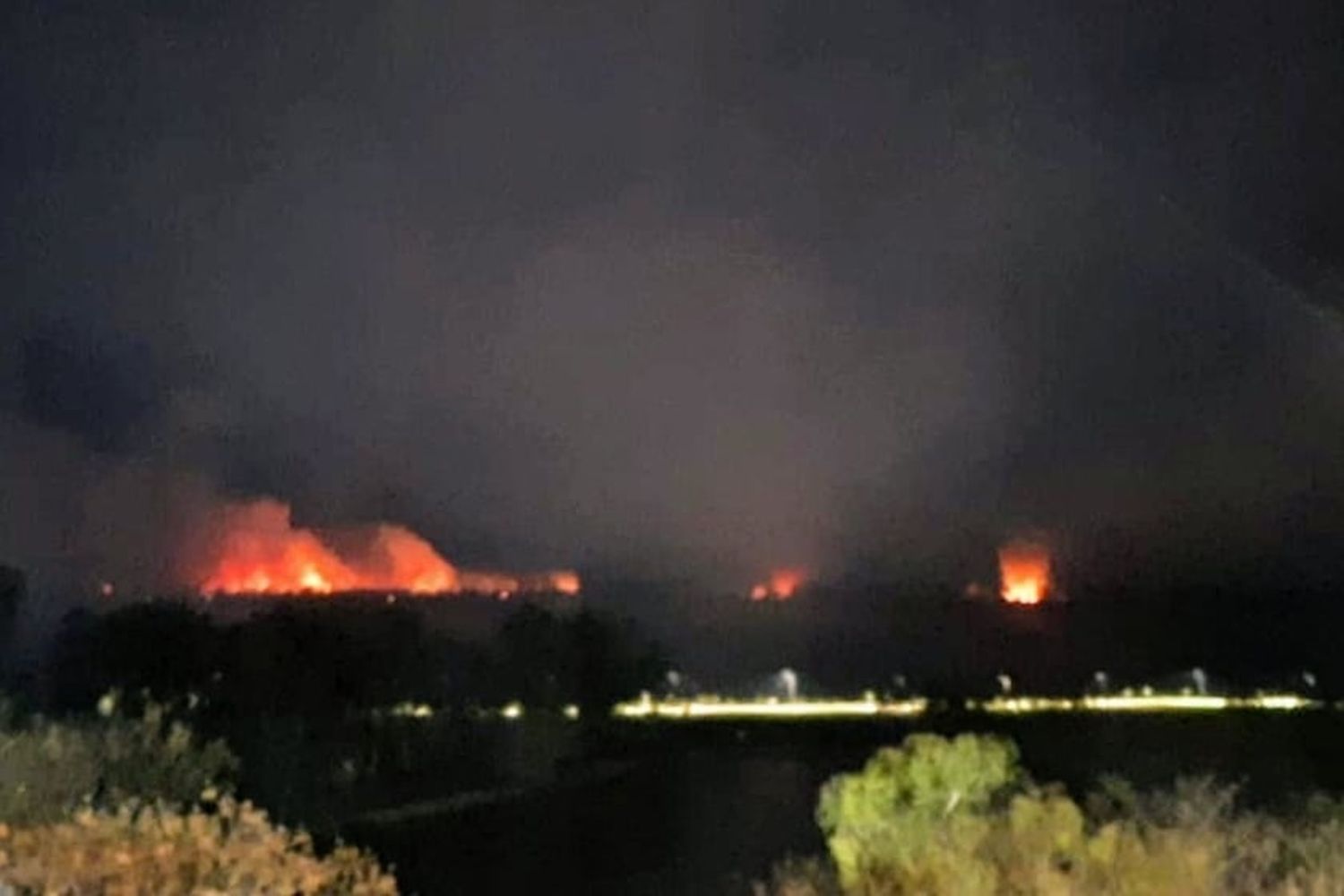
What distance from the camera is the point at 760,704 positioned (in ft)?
164

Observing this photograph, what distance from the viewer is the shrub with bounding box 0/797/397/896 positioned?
10656 millimetres

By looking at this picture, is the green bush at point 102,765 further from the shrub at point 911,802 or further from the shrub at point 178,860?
the shrub at point 911,802

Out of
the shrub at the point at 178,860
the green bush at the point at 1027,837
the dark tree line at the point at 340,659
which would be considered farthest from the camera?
the dark tree line at the point at 340,659

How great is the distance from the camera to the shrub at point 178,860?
10656mm

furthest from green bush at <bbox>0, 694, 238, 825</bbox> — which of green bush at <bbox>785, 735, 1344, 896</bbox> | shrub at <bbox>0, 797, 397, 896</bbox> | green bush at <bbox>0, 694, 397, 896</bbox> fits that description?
green bush at <bbox>785, 735, 1344, 896</bbox>

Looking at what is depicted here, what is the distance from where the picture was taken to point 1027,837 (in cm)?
1260

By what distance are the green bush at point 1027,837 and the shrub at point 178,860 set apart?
3.06 m

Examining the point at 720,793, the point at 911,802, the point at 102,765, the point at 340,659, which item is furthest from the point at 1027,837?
the point at 340,659

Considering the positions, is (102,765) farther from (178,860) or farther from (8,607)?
(8,607)

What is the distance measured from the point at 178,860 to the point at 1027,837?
498 centimetres

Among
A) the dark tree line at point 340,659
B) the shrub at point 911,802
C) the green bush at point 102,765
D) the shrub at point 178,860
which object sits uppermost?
the dark tree line at point 340,659

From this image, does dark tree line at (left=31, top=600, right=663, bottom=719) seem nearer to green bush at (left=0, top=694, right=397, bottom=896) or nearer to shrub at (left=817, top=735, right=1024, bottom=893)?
shrub at (left=817, top=735, right=1024, bottom=893)

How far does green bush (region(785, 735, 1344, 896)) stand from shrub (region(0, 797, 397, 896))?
3.06 meters

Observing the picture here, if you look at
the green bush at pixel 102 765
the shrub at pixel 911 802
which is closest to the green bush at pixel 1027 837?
the shrub at pixel 911 802
